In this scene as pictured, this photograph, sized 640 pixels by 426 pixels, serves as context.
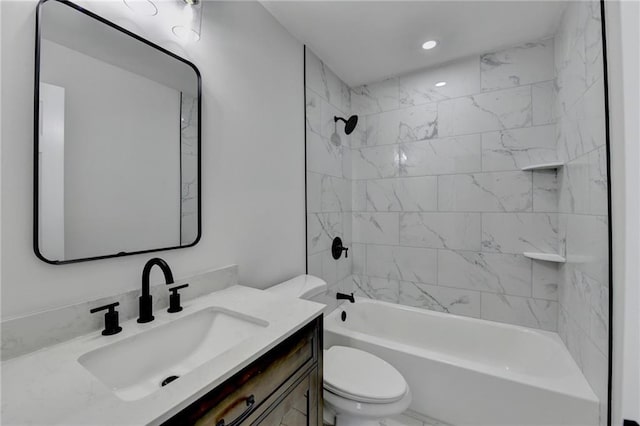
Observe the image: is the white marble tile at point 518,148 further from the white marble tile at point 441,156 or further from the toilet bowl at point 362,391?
the toilet bowl at point 362,391

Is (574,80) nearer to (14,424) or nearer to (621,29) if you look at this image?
(621,29)

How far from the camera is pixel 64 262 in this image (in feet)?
2.88

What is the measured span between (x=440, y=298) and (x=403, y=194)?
959 mm

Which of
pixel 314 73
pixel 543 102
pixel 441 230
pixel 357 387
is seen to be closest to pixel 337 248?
pixel 441 230

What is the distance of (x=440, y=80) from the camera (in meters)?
2.36

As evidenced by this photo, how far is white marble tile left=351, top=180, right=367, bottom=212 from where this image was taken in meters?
2.73

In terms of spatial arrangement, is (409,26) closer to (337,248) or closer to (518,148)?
(518,148)

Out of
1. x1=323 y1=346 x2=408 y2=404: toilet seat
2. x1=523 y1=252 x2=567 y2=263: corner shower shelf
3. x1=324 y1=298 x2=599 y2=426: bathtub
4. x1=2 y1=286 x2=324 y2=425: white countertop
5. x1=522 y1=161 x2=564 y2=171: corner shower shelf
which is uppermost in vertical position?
x1=522 y1=161 x2=564 y2=171: corner shower shelf

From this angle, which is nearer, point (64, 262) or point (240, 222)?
point (64, 262)

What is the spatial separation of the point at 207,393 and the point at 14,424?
0.35 m

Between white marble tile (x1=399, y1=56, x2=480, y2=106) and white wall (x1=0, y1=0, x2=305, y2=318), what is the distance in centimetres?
105

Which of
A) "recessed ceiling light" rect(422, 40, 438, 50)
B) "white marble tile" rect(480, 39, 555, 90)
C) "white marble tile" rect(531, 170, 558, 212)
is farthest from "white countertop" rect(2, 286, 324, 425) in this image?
"white marble tile" rect(480, 39, 555, 90)

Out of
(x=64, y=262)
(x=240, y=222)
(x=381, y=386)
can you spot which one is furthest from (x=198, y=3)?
(x=381, y=386)

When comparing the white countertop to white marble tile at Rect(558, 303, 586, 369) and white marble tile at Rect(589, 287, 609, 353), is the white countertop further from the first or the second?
white marble tile at Rect(558, 303, 586, 369)
